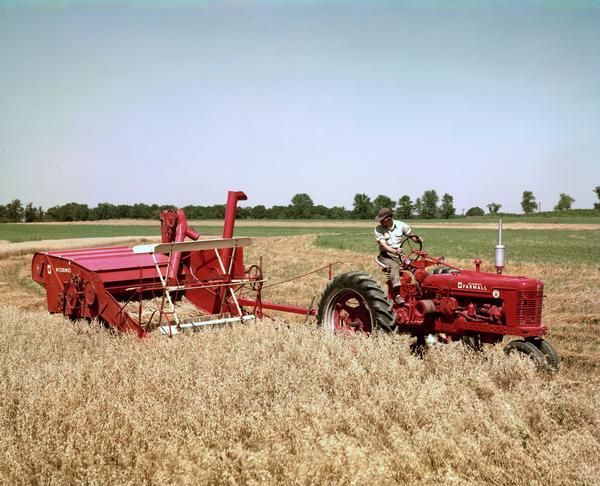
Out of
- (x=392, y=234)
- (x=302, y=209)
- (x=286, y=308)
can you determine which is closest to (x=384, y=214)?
(x=392, y=234)

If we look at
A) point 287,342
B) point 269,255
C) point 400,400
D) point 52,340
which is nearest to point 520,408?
point 400,400

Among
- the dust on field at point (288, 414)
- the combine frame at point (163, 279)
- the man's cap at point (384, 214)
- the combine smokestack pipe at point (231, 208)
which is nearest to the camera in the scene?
the dust on field at point (288, 414)

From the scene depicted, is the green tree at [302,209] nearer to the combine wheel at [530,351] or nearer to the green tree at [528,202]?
the green tree at [528,202]

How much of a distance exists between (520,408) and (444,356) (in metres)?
1.06

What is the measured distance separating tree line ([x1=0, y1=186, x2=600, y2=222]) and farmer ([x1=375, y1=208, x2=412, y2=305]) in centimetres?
6602

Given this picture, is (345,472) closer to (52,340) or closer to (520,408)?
(520,408)

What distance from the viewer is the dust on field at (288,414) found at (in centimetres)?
354

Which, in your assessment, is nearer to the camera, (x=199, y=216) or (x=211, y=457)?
(x=211, y=457)

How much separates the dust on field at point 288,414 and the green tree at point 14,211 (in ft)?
232

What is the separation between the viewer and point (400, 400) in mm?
4387

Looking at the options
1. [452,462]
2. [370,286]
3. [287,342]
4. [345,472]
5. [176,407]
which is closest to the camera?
[345,472]

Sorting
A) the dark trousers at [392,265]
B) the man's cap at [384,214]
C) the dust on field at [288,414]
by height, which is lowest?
the dust on field at [288,414]

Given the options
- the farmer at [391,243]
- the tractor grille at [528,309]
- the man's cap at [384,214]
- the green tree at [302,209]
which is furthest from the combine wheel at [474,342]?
the green tree at [302,209]

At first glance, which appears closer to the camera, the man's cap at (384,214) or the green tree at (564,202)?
the man's cap at (384,214)
